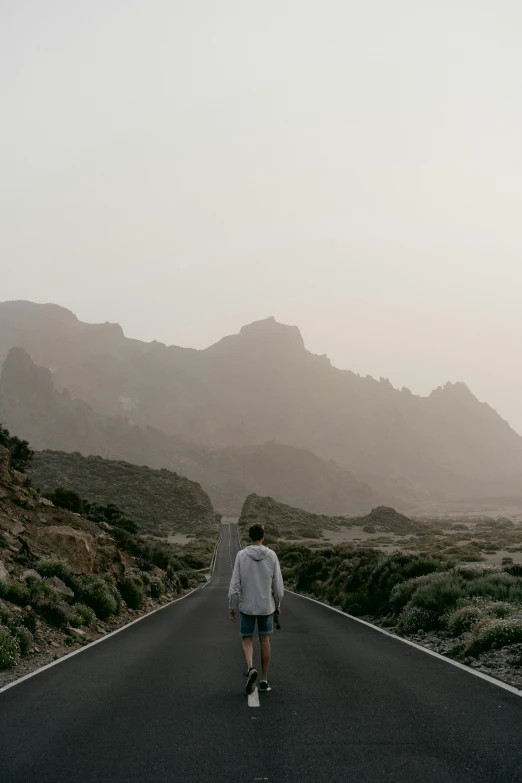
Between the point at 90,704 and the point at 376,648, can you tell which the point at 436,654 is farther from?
the point at 90,704

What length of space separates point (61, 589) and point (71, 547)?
4840 millimetres

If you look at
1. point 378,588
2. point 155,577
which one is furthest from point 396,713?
point 155,577

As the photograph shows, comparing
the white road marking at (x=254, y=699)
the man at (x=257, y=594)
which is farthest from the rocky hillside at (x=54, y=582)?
the white road marking at (x=254, y=699)

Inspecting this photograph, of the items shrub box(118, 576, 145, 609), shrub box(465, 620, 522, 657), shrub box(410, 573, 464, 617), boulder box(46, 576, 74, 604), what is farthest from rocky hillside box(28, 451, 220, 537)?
shrub box(465, 620, 522, 657)

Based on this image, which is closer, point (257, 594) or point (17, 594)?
point (257, 594)

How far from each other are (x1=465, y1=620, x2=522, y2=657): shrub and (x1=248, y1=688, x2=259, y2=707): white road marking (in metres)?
4.84

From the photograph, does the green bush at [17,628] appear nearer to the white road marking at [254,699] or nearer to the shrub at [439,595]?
the white road marking at [254,699]

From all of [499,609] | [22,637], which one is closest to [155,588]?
[22,637]

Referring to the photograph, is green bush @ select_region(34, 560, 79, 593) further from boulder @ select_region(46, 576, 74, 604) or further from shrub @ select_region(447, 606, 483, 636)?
shrub @ select_region(447, 606, 483, 636)

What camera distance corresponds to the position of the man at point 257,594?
9195mm

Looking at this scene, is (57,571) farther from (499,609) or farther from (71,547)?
(499,609)

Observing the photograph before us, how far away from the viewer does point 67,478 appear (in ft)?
387

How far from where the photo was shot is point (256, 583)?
9.34m

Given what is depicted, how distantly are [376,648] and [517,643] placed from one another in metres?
2.70
